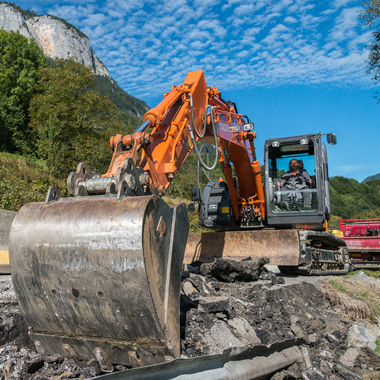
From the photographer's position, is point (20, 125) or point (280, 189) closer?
point (280, 189)

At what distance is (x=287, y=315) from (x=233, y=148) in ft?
10.7

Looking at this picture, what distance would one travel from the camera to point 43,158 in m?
16.1

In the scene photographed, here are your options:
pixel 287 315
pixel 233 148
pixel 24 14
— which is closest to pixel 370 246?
pixel 233 148

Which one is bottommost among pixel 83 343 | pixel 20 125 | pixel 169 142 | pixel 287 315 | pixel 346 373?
pixel 346 373

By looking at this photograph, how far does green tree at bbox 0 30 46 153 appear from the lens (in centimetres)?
2758

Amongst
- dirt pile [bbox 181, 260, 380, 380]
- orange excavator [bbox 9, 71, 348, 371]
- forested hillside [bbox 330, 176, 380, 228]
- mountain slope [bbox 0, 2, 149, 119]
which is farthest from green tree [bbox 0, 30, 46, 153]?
mountain slope [bbox 0, 2, 149, 119]

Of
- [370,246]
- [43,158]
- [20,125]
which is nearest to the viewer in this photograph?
[370,246]

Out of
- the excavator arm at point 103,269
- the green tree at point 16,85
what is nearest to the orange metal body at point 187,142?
the excavator arm at point 103,269

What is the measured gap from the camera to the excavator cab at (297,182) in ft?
23.4

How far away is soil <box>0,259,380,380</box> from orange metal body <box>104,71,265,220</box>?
1351mm

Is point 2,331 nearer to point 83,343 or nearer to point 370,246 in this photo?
point 83,343

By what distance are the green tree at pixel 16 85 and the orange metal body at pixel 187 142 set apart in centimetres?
1994

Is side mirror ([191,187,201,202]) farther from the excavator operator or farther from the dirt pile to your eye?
the dirt pile

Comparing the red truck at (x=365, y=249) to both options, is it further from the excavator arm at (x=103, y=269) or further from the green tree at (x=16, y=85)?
the green tree at (x=16, y=85)
